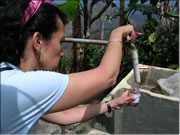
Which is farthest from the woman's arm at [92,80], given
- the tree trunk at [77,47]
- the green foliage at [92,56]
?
the green foliage at [92,56]

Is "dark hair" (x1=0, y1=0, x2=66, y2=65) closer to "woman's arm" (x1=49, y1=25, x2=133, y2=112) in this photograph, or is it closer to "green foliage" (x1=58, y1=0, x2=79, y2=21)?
"woman's arm" (x1=49, y1=25, x2=133, y2=112)

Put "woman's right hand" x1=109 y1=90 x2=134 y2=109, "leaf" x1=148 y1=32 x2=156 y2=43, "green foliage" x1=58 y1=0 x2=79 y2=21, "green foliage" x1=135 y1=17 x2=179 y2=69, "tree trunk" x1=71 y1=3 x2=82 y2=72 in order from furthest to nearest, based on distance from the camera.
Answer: "tree trunk" x1=71 y1=3 x2=82 y2=72
"leaf" x1=148 y1=32 x2=156 y2=43
"green foliage" x1=135 y1=17 x2=179 y2=69
"green foliage" x1=58 y1=0 x2=79 y2=21
"woman's right hand" x1=109 y1=90 x2=134 y2=109

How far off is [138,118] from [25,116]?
1598mm

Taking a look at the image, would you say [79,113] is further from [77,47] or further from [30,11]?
[77,47]

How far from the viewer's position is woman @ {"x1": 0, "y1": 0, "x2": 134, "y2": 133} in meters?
1.18

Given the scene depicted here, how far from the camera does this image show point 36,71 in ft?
4.06

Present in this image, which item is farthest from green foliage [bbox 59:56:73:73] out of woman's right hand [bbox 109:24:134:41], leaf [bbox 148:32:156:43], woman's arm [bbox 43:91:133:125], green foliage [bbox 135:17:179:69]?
woman's right hand [bbox 109:24:134:41]

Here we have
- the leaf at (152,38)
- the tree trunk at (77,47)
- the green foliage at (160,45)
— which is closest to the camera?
the green foliage at (160,45)

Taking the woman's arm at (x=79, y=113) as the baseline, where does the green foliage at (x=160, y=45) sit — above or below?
above

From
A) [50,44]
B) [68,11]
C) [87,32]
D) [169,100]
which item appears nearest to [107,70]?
[50,44]

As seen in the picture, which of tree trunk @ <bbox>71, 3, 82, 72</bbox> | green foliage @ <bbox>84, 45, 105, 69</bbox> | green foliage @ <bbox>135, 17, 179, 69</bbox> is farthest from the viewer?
green foliage @ <bbox>84, 45, 105, 69</bbox>

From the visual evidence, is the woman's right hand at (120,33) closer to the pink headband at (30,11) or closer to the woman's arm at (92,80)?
the woman's arm at (92,80)

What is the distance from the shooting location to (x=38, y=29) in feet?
4.23

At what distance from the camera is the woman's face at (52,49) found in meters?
1.35
